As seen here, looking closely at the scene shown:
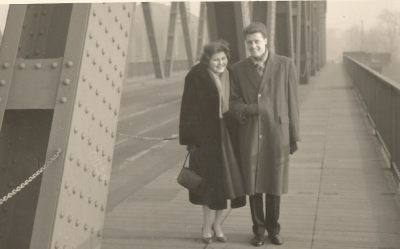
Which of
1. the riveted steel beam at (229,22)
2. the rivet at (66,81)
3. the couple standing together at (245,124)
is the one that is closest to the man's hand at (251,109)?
the couple standing together at (245,124)

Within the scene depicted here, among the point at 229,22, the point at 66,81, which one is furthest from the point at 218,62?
the point at 229,22

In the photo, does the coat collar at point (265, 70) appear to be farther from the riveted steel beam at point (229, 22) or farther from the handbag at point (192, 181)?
the riveted steel beam at point (229, 22)

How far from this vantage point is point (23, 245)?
10.9 feet

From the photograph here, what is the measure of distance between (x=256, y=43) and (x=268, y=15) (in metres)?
5.75

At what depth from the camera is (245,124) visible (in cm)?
444

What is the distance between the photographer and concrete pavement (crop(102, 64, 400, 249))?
15.0 ft

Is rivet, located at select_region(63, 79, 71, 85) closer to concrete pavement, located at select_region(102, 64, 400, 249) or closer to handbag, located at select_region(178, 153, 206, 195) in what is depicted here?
handbag, located at select_region(178, 153, 206, 195)

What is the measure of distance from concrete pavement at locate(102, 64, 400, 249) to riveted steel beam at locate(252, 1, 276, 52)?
6.04 ft

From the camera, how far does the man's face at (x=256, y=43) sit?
14.0ft

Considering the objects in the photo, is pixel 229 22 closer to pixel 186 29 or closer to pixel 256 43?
pixel 256 43

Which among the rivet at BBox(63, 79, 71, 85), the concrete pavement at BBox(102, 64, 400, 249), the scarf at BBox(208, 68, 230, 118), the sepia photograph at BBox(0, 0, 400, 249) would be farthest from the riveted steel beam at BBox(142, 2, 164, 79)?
the rivet at BBox(63, 79, 71, 85)

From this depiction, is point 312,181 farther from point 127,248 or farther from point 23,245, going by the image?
point 23,245

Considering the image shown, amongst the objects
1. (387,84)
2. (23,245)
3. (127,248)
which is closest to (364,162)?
(387,84)

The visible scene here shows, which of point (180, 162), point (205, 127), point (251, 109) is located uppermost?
point (251, 109)
